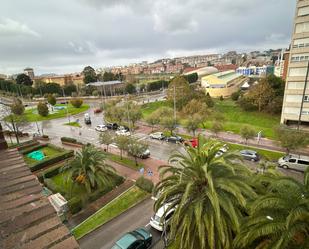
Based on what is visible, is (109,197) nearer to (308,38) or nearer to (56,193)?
(56,193)

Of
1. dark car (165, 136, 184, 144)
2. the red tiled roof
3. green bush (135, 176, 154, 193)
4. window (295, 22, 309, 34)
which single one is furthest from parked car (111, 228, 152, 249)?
window (295, 22, 309, 34)

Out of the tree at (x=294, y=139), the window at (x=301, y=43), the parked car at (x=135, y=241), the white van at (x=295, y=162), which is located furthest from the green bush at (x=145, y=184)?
the window at (x=301, y=43)

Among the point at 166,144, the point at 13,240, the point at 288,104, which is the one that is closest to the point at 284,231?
the point at 13,240

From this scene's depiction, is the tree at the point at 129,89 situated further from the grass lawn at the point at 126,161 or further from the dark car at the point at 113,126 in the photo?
the grass lawn at the point at 126,161

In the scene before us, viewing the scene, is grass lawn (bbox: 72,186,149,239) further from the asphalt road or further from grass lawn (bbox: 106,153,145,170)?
grass lawn (bbox: 106,153,145,170)

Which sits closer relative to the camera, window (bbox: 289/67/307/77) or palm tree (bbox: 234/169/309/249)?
palm tree (bbox: 234/169/309/249)

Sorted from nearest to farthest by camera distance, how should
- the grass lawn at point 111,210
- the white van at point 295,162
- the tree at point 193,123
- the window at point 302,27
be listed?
the grass lawn at point 111,210 < the white van at point 295,162 < the window at point 302,27 < the tree at point 193,123

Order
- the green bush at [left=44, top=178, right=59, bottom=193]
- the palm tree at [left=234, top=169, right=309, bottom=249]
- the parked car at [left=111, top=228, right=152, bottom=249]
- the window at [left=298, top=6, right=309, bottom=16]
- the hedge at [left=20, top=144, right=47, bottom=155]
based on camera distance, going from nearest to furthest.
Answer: the palm tree at [left=234, top=169, right=309, bottom=249], the parked car at [left=111, top=228, right=152, bottom=249], the green bush at [left=44, top=178, right=59, bottom=193], the window at [left=298, top=6, right=309, bottom=16], the hedge at [left=20, top=144, right=47, bottom=155]
